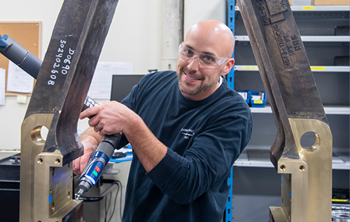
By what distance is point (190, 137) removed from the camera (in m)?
0.94

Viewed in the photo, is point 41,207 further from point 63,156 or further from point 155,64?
point 155,64

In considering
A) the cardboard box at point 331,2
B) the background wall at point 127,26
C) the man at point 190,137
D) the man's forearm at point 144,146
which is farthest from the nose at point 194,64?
the cardboard box at point 331,2

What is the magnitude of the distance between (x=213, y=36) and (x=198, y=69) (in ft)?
0.42

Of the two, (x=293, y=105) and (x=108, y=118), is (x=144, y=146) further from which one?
(x=293, y=105)

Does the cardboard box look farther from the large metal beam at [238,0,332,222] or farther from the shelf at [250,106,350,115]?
the large metal beam at [238,0,332,222]

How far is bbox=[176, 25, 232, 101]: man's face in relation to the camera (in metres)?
0.92

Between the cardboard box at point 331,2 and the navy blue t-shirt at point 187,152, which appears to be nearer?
the navy blue t-shirt at point 187,152

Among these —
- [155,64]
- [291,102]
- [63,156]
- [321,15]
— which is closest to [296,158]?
[291,102]

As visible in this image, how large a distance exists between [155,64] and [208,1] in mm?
749

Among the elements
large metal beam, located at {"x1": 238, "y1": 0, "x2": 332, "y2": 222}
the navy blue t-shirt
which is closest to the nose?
the navy blue t-shirt

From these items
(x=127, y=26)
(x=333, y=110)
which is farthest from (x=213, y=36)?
(x=127, y=26)

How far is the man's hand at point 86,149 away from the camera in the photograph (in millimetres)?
752

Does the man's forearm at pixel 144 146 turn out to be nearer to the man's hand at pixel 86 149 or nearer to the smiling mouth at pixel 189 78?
the man's hand at pixel 86 149

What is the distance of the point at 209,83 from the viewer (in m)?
0.97
